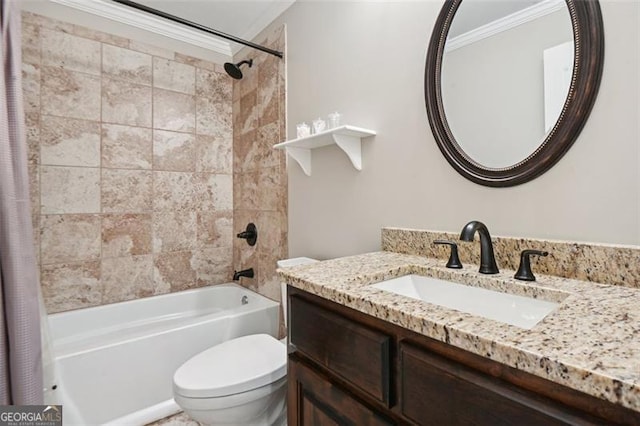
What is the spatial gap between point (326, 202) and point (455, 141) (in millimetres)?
Result: 787

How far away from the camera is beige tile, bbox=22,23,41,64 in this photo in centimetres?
192

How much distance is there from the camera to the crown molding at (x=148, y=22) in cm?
209

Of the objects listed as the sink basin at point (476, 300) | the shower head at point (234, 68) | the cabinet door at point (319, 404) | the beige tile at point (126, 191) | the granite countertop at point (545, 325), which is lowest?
the cabinet door at point (319, 404)

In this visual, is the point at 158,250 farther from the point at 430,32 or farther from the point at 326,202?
the point at 430,32

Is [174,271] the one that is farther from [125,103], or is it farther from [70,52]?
[70,52]

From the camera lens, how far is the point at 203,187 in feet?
8.54

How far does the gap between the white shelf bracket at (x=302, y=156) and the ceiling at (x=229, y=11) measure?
3.23 feet

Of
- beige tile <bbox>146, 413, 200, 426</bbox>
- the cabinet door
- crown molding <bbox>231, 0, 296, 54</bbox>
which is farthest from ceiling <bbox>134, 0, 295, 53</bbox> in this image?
beige tile <bbox>146, 413, 200, 426</bbox>

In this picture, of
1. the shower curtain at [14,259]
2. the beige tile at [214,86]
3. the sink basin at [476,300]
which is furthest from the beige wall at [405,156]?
the shower curtain at [14,259]

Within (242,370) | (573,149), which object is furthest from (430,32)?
(242,370)

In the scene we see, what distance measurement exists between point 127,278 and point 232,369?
4.64 feet

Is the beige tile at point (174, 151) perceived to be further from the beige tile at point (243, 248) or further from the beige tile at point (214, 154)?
the beige tile at point (243, 248)

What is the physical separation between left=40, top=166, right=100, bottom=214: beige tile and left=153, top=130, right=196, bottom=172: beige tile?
0.41 m

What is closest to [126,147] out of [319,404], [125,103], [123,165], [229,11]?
[123,165]
